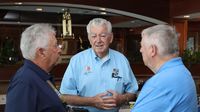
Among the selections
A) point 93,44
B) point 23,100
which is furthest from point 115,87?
point 23,100

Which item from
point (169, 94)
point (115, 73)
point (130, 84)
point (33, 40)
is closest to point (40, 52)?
point (33, 40)

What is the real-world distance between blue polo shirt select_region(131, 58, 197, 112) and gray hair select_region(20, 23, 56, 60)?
Answer: 0.56 m

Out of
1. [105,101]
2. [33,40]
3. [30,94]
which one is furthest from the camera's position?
[105,101]

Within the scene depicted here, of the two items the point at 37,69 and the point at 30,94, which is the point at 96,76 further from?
the point at 30,94

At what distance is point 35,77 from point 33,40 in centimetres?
18

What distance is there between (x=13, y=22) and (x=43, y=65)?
20.4 ft

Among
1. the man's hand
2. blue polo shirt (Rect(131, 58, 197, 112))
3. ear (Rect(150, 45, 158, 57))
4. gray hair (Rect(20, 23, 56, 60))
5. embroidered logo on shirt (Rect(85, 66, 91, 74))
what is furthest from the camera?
embroidered logo on shirt (Rect(85, 66, 91, 74))

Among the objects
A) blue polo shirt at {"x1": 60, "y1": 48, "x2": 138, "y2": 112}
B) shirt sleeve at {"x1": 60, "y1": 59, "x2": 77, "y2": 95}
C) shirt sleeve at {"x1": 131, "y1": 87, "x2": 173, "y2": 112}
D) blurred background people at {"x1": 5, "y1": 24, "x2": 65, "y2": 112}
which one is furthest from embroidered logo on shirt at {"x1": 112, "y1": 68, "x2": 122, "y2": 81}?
shirt sleeve at {"x1": 131, "y1": 87, "x2": 173, "y2": 112}

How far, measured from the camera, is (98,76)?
2566mm

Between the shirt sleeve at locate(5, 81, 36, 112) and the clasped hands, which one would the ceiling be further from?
the shirt sleeve at locate(5, 81, 36, 112)

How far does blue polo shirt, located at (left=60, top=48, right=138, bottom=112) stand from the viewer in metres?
2.56

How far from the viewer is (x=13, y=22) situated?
26.0 ft

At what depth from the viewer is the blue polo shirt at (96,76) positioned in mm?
2564

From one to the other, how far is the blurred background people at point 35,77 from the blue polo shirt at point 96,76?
620mm
